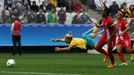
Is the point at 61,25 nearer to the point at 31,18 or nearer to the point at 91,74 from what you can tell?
the point at 31,18

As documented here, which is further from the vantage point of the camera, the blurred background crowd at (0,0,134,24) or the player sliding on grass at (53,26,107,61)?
the blurred background crowd at (0,0,134,24)

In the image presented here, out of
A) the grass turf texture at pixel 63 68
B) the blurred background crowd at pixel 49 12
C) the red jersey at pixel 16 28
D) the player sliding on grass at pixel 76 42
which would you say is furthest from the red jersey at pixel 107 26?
the blurred background crowd at pixel 49 12

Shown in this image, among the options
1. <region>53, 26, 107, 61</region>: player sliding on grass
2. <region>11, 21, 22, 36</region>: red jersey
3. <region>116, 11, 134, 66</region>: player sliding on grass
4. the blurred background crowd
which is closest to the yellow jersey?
<region>53, 26, 107, 61</region>: player sliding on grass

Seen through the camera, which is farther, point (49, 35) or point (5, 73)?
point (49, 35)

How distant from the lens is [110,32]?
2388cm

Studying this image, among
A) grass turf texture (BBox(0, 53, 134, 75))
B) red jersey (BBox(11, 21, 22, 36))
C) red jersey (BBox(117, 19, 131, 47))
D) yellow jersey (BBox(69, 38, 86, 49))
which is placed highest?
red jersey (BBox(117, 19, 131, 47))

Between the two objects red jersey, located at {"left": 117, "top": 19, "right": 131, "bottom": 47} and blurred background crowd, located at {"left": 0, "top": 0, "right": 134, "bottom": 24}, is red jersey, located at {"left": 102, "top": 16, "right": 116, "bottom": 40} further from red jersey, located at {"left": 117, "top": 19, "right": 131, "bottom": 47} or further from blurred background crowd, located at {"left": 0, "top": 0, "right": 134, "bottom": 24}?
blurred background crowd, located at {"left": 0, "top": 0, "right": 134, "bottom": 24}

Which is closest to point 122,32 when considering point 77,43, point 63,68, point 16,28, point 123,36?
point 123,36

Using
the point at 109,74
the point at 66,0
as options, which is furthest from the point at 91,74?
the point at 66,0

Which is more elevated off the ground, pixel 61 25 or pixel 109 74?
pixel 109 74

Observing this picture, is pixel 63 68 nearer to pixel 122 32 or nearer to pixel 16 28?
pixel 122 32

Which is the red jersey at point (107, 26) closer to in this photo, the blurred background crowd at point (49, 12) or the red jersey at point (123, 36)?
the red jersey at point (123, 36)

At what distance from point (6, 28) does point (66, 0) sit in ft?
15.8

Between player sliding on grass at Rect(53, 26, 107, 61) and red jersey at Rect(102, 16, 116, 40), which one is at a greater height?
red jersey at Rect(102, 16, 116, 40)
